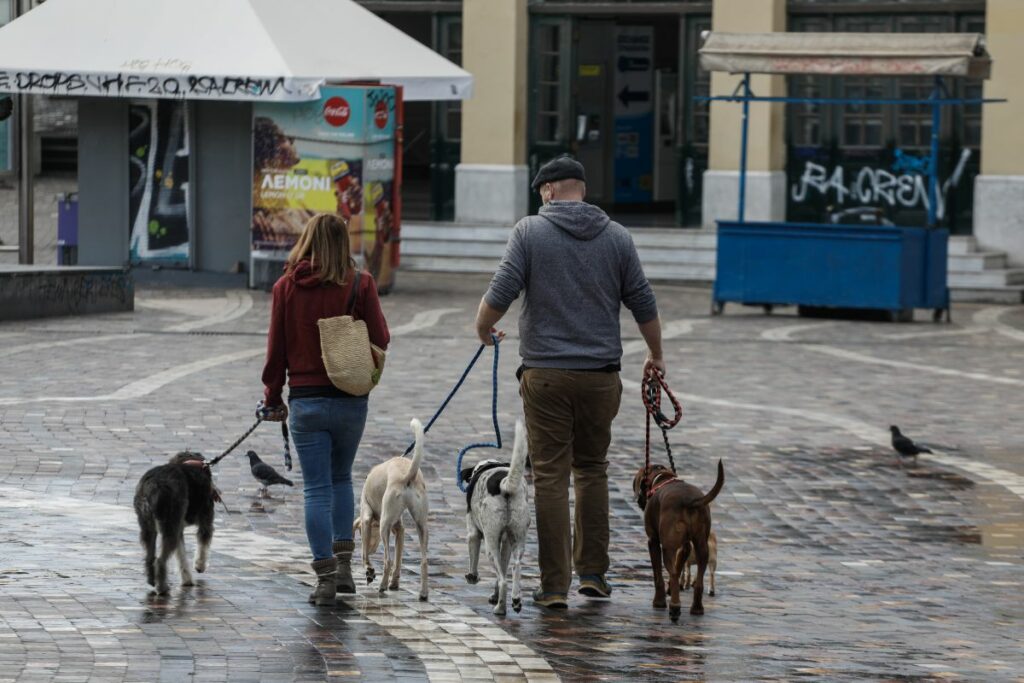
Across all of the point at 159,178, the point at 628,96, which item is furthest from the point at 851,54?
the point at 628,96

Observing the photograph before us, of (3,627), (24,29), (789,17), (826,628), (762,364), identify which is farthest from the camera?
(789,17)

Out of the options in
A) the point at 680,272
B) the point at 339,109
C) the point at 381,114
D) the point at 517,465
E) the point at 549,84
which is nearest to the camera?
the point at 517,465

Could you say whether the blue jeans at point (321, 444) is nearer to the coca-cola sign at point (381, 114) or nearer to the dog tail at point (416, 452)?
the dog tail at point (416, 452)

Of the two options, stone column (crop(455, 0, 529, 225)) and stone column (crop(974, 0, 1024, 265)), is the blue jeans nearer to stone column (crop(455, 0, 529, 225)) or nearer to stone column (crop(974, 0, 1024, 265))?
stone column (crop(974, 0, 1024, 265))

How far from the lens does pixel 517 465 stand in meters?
7.58

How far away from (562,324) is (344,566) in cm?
129

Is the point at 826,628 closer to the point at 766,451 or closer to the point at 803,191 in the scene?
the point at 766,451

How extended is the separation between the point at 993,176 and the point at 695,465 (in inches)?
578

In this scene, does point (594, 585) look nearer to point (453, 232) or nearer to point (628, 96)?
point (453, 232)

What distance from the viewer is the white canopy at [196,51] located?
873 inches

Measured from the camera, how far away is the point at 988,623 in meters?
7.87

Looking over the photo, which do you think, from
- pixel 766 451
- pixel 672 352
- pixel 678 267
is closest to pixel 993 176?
pixel 678 267

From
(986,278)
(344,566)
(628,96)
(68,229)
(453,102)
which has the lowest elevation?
(344,566)

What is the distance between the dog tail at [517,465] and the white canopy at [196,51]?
14852 millimetres
